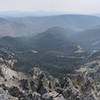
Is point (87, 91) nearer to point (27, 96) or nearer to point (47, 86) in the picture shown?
point (47, 86)

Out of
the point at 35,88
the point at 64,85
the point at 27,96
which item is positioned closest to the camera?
the point at 27,96

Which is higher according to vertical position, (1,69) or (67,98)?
(1,69)

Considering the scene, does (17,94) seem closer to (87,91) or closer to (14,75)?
(14,75)

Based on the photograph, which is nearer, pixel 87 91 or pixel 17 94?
pixel 17 94

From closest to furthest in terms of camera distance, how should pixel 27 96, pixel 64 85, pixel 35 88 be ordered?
pixel 27 96 → pixel 35 88 → pixel 64 85

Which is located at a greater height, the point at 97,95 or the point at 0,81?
the point at 0,81

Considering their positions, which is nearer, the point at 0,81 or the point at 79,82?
the point at 0,81

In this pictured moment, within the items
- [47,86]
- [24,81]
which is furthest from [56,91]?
[24,81]

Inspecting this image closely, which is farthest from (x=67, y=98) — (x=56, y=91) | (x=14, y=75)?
(x=14, y=75)
